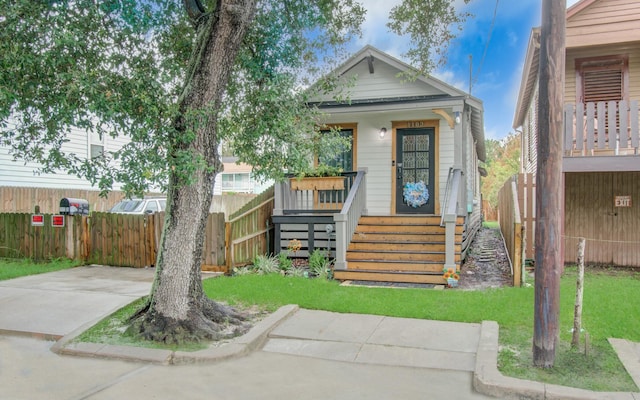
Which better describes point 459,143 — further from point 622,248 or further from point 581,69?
point 622,248

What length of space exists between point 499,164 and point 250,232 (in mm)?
38315

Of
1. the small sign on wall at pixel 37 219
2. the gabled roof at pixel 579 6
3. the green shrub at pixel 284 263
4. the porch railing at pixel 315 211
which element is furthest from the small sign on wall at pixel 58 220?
the gabled roof at pixel 579 6

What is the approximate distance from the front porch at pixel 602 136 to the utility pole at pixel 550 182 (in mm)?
4747

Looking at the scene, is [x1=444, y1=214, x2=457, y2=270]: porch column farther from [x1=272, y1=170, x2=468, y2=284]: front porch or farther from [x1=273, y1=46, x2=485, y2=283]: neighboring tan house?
[x1=273, y1=46, x2=485, y2=283]: neighboring tan house

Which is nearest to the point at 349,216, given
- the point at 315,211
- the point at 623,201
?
the point at 315,211

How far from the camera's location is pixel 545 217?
4.65 metres

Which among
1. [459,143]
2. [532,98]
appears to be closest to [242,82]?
[459,143]

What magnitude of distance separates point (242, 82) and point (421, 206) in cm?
610

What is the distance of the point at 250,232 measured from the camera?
10.8 metres

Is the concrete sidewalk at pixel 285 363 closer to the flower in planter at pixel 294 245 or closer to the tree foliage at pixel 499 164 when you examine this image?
the flower in planter at pixel 294 245

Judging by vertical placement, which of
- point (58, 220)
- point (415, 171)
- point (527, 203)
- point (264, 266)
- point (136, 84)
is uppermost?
point (136, 84)

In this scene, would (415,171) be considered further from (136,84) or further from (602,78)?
(136,84)

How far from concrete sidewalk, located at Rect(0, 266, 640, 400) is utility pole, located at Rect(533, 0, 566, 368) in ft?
2.10

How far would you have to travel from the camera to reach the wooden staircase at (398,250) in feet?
29.4
